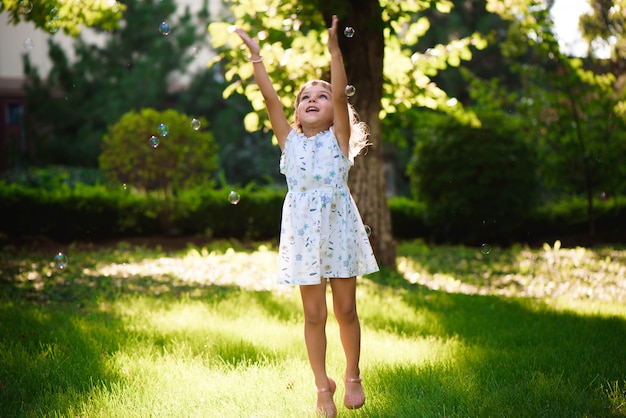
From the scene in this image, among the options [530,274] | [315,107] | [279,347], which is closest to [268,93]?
[315,107]

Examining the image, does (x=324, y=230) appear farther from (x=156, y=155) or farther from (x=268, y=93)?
(x=156, y=155)

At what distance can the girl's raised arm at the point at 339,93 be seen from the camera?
130 inches

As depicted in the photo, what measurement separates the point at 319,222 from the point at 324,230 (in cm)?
5

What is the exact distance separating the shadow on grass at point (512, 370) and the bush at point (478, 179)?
6.54 m

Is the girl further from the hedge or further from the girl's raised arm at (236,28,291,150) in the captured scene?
the hedge

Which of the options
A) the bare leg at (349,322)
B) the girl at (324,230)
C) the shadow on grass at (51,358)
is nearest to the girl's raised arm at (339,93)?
the girl at (324,230)

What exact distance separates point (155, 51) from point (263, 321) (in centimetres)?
1932

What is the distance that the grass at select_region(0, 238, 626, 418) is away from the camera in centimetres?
335

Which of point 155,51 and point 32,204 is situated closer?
point 32,204

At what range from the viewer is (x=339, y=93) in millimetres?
3363

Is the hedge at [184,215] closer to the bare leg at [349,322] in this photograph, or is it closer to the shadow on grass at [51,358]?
the shadow on grass at [51,358]

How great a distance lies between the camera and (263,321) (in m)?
5.27

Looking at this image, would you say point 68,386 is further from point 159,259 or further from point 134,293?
point 159,259

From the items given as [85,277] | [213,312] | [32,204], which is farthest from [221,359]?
[32,204]
